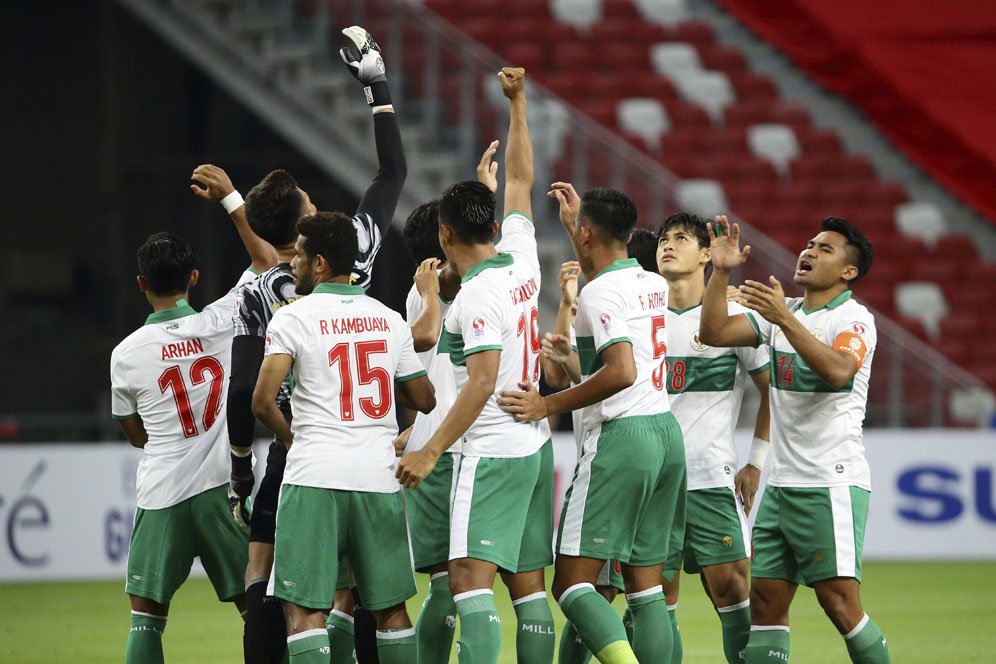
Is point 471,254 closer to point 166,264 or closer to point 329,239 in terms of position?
point 329,239

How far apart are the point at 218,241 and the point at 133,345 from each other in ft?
42.2

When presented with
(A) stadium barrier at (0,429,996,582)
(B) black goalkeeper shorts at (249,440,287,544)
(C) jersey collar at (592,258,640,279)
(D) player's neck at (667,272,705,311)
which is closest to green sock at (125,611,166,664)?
(B) black goalkeeper shorts at (249,440,287,544)

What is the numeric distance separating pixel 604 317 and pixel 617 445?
0.53 meters

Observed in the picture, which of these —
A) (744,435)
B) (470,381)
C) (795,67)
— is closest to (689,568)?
(470,381)

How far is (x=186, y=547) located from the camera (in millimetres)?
6141

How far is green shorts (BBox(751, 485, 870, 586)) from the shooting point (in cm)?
588

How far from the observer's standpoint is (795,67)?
60.7 feet

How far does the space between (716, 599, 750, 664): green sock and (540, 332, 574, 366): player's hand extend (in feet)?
4.65

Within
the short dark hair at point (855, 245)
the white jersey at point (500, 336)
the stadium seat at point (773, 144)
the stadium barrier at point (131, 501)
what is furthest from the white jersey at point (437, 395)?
the stadium seat at point (773, 144)

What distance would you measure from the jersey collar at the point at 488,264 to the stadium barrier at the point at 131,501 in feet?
20.7

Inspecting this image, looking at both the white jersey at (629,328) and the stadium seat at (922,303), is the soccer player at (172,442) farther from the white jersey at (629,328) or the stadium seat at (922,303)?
the stadium seat at (922,303)

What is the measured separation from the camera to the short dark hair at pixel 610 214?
233 inches

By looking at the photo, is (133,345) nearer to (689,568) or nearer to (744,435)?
(689,568)

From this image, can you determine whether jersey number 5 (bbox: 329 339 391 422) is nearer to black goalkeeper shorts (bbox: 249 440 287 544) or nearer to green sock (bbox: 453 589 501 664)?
black goalkeeper shorts (bbox: 249 440 287 544)
